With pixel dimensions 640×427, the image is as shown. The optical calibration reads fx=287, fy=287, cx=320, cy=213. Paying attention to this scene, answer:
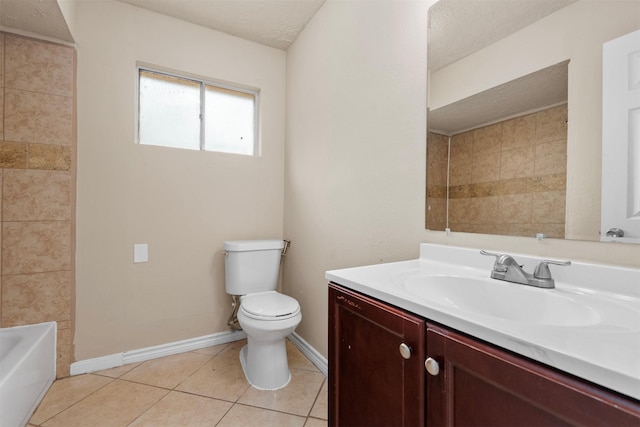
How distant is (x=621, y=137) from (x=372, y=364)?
0.87 m

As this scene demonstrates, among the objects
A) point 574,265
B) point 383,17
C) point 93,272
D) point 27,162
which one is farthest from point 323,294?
point 27,162

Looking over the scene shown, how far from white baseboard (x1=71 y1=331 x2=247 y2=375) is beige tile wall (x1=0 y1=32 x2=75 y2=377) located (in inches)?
3.9

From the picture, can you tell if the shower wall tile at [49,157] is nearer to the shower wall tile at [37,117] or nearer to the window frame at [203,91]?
the shower wall tile at [37,117]

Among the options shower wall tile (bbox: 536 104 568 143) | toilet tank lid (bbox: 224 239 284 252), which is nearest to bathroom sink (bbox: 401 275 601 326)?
shower wall tile (bbox: 536 104 568 143)

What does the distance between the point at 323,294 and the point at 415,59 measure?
54.8 inches

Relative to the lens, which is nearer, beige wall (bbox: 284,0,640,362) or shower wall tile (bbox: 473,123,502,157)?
shower wall tile (bbox: 473,123,502,157)

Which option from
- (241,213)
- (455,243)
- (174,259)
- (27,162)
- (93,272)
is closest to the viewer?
(455,243)

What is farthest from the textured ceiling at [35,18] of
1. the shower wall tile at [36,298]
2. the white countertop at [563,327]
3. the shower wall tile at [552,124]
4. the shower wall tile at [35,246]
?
the shower wall tile at [552,124]

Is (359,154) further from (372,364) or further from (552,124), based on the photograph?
(372,364)

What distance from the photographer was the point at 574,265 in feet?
2.57

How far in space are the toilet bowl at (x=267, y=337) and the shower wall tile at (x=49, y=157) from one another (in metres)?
1.35

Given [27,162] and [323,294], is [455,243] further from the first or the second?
[27,162]

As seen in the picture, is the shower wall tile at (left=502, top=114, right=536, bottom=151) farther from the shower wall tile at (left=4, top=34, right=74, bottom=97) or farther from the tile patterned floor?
the shower wall tile at (left=4, top=34, right=74, bottom=97)

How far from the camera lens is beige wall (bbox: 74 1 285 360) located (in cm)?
178
